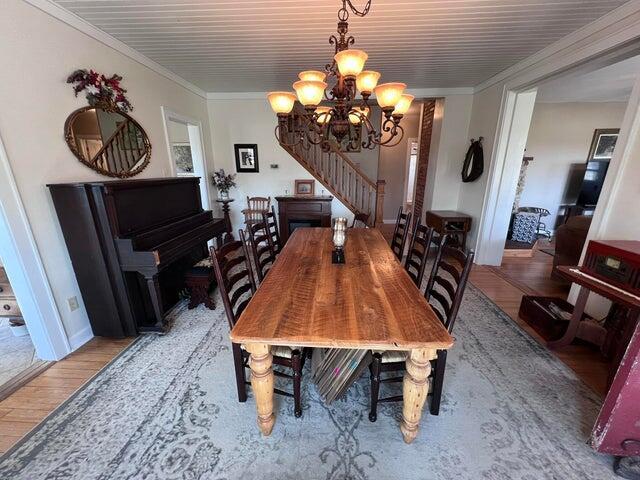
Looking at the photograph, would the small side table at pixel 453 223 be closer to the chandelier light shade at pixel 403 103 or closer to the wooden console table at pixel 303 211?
the wooden console table at pixel 303 211

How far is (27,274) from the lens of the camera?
67.9 inches

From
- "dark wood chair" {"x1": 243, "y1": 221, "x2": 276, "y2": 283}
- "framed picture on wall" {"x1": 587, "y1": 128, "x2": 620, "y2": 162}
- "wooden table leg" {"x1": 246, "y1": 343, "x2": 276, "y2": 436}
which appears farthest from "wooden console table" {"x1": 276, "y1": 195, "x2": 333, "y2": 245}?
"framed picture on wall" {"x1": 587, "y1": 128, "x2": 620, "y2": 162}

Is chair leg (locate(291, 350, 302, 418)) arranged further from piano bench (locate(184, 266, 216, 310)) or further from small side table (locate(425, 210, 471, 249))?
small side table (locate(425, 210, 471, 249))

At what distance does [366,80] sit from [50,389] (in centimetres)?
296

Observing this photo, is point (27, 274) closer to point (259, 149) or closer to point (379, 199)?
point (259, 149)

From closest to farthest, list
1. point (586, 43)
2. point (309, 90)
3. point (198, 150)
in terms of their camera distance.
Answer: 1. point (309, 90)
2. point (586, 43)
3. point (198, 150)

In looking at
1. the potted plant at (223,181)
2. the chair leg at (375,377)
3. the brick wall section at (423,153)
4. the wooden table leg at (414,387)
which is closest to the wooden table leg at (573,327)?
the wooden table leg at (414,387)

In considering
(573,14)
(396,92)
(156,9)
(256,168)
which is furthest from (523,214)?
(156,9)

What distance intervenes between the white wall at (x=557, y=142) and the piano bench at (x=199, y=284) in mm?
6283

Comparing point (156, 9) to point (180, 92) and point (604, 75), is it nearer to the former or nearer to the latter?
point (180, 92)

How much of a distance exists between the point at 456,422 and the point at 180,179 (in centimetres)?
316

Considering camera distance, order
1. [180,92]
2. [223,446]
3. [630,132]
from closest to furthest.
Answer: [223,446] → [630,132] → [180,92]

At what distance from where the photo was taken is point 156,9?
196 cm

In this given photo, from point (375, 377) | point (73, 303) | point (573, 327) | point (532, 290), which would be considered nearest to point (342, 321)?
point (375, 377)
